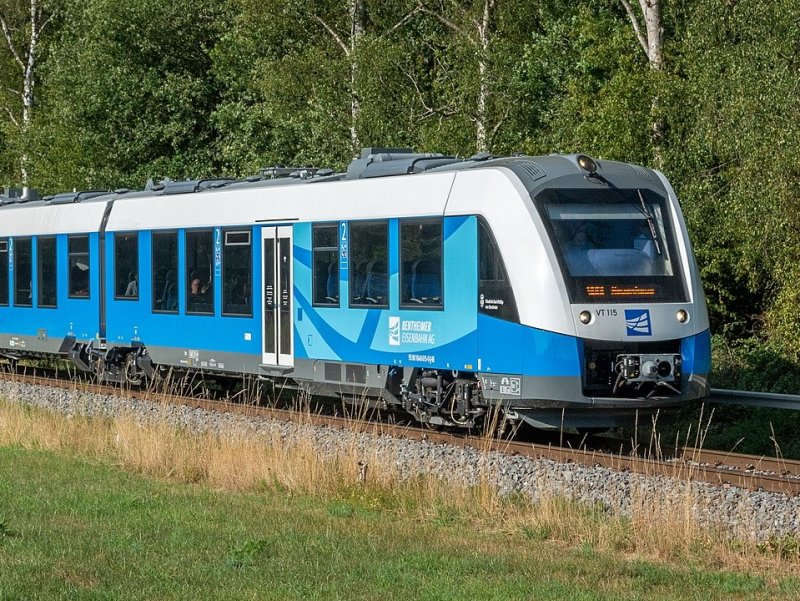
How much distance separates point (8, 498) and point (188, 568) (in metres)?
3.80

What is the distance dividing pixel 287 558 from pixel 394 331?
5.92 metres

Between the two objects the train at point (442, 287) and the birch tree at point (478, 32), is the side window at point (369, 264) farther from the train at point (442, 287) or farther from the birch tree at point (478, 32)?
the birch tree at point (478, 32)

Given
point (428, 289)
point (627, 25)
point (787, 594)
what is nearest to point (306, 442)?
point (428, 289)

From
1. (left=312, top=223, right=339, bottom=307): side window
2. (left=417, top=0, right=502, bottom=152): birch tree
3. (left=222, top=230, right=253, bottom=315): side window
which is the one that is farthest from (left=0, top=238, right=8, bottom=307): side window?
(left=312, top=223, right=339, bottom=307): side window

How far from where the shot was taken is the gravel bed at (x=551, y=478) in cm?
1050

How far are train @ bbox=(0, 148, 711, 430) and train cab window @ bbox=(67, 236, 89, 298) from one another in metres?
1.90

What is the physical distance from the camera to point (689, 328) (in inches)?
552

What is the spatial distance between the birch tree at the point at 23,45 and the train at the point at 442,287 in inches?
1090

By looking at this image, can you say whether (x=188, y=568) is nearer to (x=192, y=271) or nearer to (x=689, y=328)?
(x=689, y=328)

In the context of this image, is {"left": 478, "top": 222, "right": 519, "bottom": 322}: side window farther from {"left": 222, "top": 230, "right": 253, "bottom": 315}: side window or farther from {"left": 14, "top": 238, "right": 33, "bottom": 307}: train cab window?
{"left": 14, "top": 238, "right": 33, "bottom": 307}: train cab window

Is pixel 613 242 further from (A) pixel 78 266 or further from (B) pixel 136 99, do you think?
(B) pixel 136 99

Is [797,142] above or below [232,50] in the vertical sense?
below

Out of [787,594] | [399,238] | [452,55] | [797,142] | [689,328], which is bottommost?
[787,594]

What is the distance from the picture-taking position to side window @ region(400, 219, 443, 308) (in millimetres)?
14781
